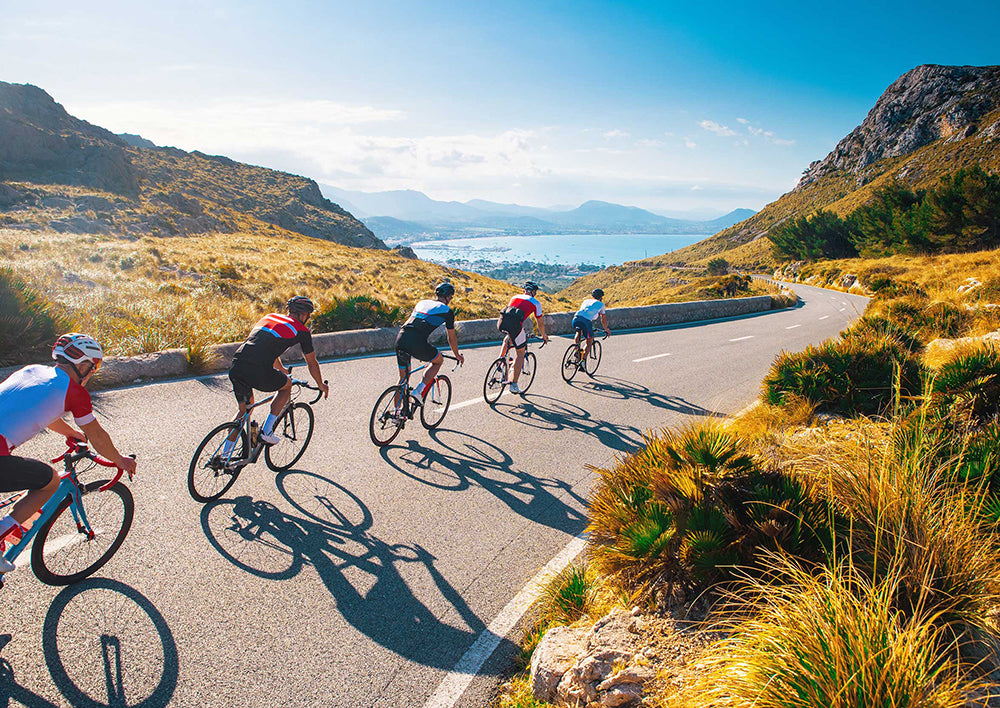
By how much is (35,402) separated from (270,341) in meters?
1.92

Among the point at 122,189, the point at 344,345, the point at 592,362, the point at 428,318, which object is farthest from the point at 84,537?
the point at 122,189

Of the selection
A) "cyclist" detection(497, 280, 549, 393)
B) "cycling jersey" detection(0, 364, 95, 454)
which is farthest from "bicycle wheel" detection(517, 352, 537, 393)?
"cycling jersey" detection(0, 364, 95, 454)

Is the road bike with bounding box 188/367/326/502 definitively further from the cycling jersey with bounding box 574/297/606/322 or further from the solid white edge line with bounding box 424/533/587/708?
the cycling jersey with bounding box 574/297/606/322

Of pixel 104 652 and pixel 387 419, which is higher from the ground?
pixel 387 419

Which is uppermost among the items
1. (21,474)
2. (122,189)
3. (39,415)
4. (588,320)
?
(122,189)

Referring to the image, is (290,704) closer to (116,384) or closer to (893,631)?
(893,631)

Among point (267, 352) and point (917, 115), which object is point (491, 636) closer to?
point (267, 352)

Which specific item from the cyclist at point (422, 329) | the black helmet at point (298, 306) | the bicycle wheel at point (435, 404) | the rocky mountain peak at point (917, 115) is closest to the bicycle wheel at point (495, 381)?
the bicycle wheel at point (435, 404)

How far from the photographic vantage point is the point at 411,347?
6.20 m

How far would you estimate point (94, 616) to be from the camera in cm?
305

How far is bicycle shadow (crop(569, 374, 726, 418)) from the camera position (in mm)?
8109

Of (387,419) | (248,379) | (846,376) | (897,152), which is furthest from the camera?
(897,152)

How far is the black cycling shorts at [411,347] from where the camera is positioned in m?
6.19

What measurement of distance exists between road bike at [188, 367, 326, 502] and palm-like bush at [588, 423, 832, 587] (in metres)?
3.40
